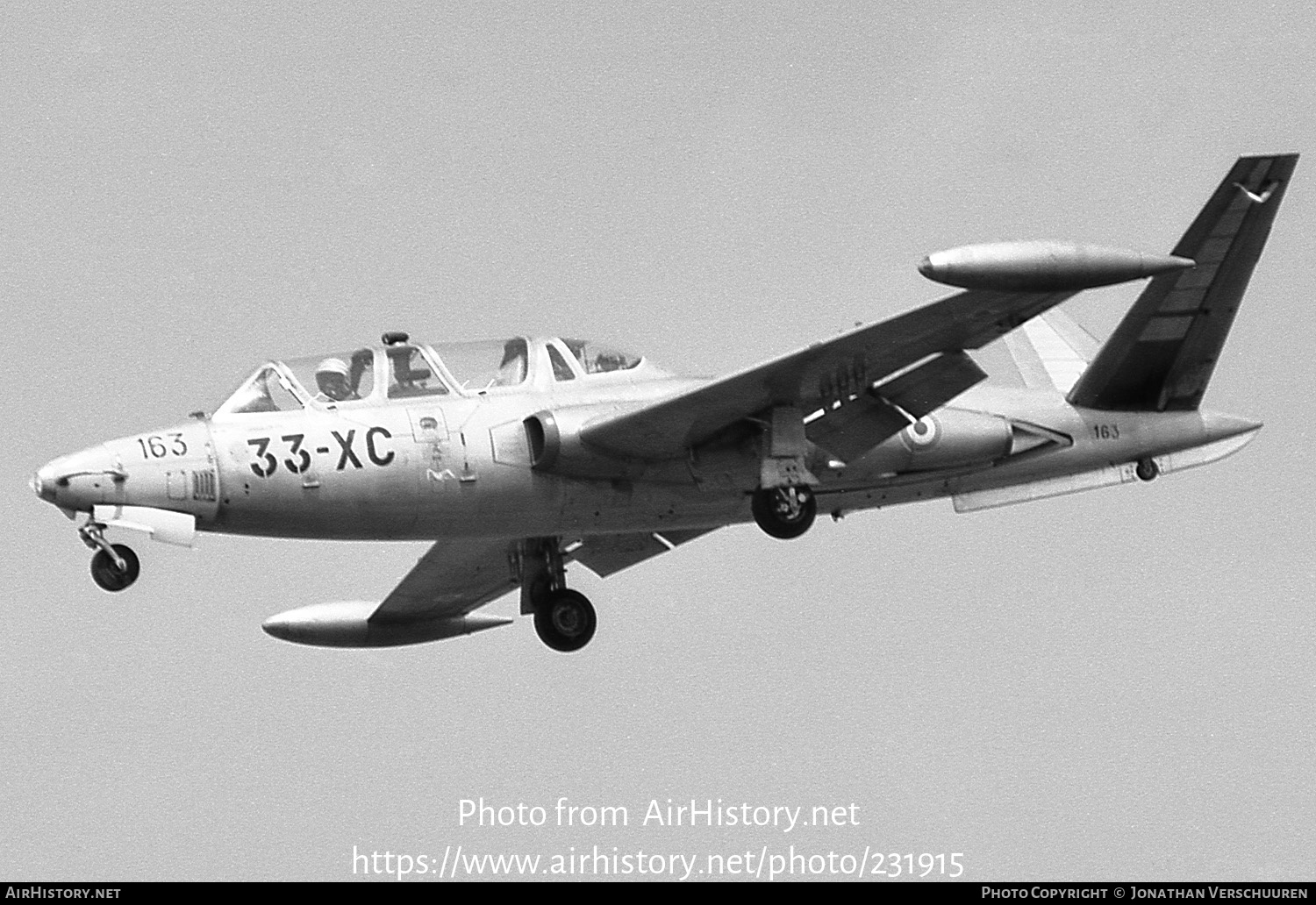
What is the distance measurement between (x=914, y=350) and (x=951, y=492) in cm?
382

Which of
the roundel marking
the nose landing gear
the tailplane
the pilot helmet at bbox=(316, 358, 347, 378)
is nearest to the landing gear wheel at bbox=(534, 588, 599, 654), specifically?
the roundel marking

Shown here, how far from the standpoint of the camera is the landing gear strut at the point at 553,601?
29.3 m

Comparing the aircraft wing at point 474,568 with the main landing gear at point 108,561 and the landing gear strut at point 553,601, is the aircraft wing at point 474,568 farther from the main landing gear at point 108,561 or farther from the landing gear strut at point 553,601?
the main landing gear at point 108,561

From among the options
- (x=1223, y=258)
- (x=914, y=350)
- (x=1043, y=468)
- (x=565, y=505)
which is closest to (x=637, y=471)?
(x=565, y=505)

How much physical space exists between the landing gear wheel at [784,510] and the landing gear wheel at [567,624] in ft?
11.1

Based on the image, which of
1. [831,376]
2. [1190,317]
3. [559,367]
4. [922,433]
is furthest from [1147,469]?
[559,367]

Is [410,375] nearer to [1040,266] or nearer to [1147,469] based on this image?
[1040,266]

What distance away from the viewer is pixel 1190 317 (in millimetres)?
29344

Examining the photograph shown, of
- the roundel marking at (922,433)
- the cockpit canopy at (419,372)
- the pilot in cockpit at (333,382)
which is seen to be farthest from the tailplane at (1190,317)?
the pilot in cockpit at (333,382)

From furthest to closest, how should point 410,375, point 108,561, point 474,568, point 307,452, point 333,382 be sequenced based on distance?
point 474,568, point 410,375, point 333,382, point 307,452, point 108,561

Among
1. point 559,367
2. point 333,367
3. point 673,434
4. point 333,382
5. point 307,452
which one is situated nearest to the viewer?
point 307,452

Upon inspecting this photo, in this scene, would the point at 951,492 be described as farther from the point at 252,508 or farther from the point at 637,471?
the point at 252,508

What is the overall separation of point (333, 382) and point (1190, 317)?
10.3 m

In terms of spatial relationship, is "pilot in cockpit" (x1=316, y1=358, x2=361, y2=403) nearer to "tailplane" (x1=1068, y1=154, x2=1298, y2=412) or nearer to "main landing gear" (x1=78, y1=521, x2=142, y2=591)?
"main landing gear" (x1=78, y1=521, x2=142, y2=591)
